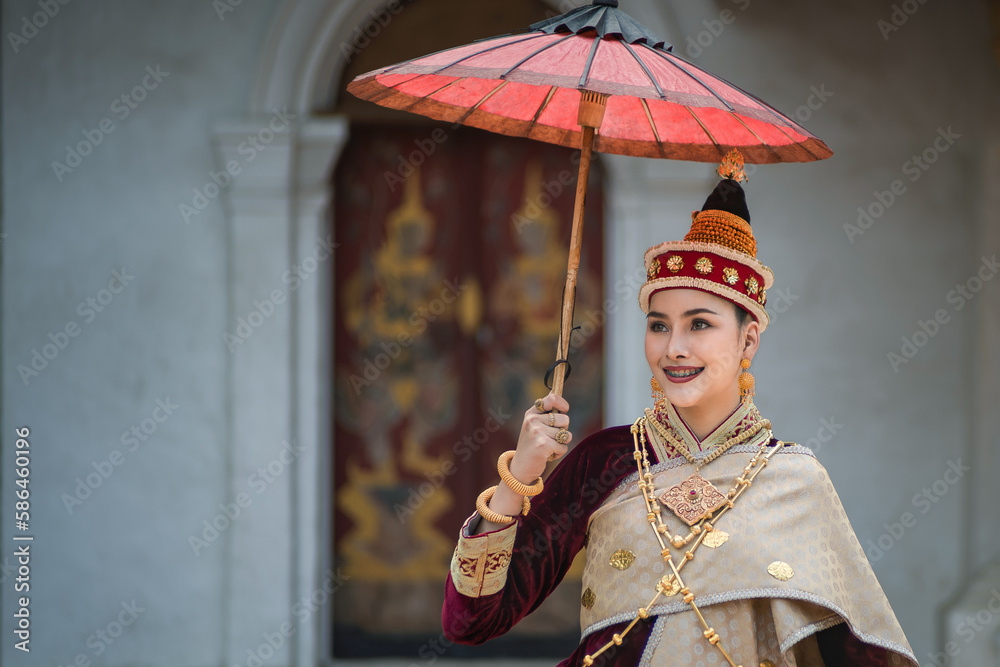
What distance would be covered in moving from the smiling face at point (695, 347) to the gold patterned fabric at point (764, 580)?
0.14 meters

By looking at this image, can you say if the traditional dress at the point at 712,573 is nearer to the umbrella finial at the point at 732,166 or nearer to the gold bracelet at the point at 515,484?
the gold bracelet at the point at 515,484

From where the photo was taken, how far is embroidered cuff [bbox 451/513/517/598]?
5.71 ft

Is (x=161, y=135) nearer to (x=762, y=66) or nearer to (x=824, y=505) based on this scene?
(x=762, y=66)

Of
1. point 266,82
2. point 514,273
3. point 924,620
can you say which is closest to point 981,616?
point 924,620

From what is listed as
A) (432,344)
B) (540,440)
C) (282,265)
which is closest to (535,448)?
(540,440)

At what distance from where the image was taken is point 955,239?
4.22 m

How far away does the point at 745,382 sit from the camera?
6.07 feet

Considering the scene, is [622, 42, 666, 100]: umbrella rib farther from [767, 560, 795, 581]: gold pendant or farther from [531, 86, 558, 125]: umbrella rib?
[767, 560, 795, 581]: gold pendant

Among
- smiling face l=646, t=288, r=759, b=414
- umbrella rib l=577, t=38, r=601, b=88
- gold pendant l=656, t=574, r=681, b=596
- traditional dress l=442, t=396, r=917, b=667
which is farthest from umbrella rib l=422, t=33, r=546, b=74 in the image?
gold pendant l=656, t=574, r=681, b=596

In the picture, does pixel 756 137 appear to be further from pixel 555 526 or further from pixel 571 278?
pixel 555 526

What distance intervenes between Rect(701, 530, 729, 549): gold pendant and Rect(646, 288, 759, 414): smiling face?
0.24m

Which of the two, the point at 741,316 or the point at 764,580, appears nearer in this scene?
the point at 764,580

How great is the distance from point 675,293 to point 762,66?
8.75 ft

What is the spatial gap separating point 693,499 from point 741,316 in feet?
1.21
